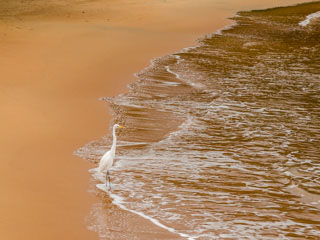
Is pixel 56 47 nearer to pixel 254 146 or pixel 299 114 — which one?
pixel 299 114

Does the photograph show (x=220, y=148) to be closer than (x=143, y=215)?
No

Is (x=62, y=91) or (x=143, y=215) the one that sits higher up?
(x=62, y=91)

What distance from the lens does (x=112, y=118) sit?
11.3 m

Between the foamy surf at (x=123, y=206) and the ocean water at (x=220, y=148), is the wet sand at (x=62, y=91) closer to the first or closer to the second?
the foamy surf at (x=123, y=206)

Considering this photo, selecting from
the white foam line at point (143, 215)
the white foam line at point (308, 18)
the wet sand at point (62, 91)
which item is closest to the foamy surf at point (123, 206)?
the white foam line at point (143, 215)

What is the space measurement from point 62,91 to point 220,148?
14.7ft

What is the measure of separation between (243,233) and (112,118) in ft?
16.7

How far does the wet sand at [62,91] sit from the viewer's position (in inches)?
273

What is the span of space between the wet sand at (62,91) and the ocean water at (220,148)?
401 millimetres

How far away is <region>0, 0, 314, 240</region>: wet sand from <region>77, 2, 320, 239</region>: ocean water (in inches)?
15.8

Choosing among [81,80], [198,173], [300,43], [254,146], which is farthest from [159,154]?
[300,43]

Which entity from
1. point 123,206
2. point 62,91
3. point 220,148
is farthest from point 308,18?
Result: point 123,206

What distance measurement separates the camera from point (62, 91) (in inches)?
513

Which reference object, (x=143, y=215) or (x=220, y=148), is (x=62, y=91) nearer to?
(x=220, y=148)
